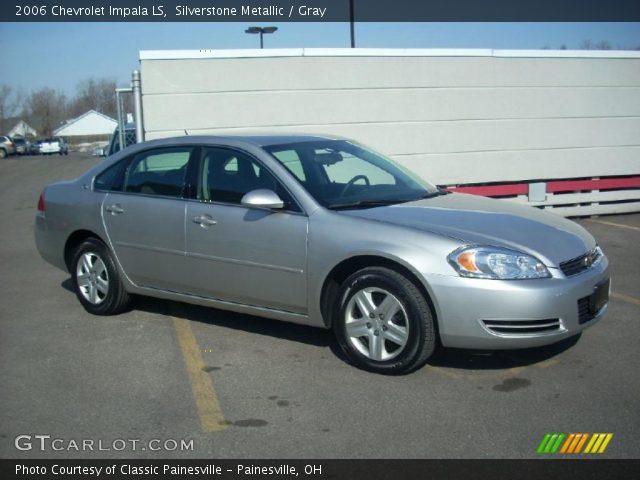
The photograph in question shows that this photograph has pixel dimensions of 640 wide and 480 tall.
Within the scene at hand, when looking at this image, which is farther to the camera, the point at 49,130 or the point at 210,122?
the point at 49,130

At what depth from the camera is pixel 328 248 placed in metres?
4.94

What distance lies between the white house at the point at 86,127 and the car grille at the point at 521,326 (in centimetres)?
9584

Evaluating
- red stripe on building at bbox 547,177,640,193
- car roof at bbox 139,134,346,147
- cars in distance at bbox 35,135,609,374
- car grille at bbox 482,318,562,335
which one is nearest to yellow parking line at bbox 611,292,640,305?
cars in distance at bbox 35,135,609,374

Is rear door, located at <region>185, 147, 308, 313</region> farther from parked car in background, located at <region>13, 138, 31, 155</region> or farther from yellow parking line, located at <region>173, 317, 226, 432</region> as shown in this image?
parked car in background, located at <region>13, 138, 31, 155</region>

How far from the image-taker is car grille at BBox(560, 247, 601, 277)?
4.65m

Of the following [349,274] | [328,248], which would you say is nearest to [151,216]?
[328,248]

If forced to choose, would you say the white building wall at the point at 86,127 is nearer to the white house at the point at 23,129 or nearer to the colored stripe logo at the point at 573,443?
the white house at the point at 23,129

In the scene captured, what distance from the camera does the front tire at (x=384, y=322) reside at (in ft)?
15.1

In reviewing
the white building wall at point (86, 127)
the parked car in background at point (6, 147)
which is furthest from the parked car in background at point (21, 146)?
the white building wall at point (86, 127)

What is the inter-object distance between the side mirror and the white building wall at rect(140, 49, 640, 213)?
15.8 ft
